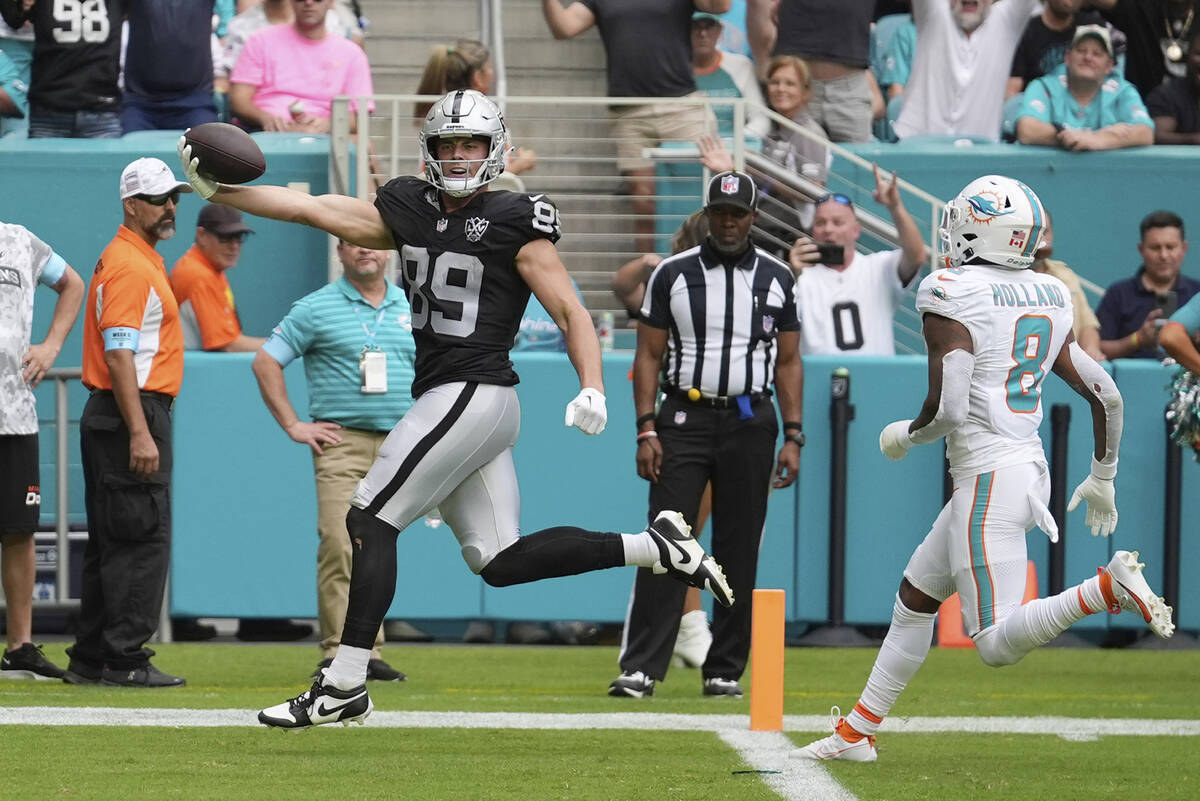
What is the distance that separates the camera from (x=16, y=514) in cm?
752

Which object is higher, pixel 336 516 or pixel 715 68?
pixel 715 68

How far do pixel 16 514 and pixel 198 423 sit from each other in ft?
7.02

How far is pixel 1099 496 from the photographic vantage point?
5.93m

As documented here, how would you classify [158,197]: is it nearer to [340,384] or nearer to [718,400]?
[340,384]

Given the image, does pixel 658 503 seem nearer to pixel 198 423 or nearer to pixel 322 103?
pixel 198 423

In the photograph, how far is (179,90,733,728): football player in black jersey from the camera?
5.70 metres

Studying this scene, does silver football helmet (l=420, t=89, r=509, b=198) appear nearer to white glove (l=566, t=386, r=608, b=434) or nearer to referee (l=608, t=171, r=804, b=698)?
white glove (l=566, t=386, r=608, b=434)

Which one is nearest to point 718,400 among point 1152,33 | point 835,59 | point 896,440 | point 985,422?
point 896,440

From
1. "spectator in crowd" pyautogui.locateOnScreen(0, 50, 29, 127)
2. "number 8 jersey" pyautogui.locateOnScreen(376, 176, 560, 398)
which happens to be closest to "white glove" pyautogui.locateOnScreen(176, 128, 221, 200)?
"number 8 jersey" pyautogui.locateOnScreen(376, 176, 560, 398)

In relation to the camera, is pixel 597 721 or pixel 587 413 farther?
pixel 597 721

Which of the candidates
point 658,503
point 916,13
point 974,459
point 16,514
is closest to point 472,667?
point 658,503

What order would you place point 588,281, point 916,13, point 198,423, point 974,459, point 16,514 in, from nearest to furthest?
point 974,459
point 16,514
point 198,423
point 588,281
point 916,13

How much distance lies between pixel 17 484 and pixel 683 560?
313 centimetres

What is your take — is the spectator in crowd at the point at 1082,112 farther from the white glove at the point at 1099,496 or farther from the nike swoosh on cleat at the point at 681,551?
the nike swoosh on cleat at the point at 681,551
